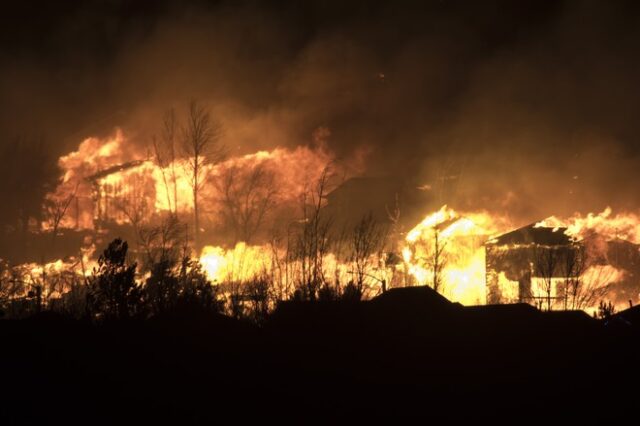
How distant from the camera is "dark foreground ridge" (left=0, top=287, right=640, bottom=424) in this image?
1755 centimetres

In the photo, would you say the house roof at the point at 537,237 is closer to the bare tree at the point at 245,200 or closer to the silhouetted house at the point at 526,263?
the silhouetted house at the point at 526,263

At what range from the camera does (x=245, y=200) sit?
5241cm

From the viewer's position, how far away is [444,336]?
70.8ft

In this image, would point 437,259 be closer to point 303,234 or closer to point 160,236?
point 303,234

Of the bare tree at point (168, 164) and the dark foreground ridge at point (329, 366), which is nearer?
the dark foreground ridge at point (329, 366)

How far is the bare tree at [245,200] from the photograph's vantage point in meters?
51.5

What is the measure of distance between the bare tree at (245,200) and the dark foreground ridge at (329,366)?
2761 centimetres

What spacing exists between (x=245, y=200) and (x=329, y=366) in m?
32.8

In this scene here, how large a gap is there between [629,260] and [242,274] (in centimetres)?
2334

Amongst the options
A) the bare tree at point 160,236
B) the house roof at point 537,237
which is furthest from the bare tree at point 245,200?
the house roof at point 537,237

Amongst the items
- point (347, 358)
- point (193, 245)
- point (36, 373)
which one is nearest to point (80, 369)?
point (36, 373)

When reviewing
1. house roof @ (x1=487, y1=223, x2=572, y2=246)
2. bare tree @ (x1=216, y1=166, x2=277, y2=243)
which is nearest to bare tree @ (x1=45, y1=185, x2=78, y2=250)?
bare tree @ (x1=216, y1=166, x2=277, y2=243)

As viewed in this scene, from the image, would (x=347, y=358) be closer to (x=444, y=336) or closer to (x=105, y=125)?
(x=444, y=336)

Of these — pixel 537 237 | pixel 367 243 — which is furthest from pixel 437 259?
pixel 537 237
